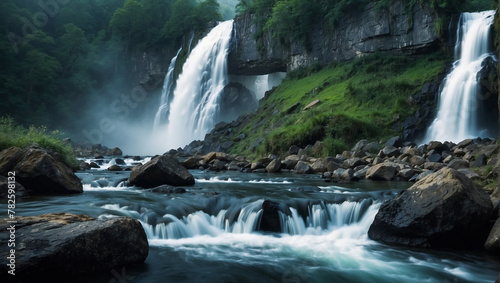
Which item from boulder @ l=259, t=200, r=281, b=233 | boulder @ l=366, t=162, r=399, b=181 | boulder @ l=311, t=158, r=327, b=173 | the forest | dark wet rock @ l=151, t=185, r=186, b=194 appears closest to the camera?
boulder @ l=259, t=200, r=281, b=233

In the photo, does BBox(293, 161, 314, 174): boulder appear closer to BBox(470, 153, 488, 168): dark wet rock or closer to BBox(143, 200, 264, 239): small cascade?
BBox(470, 153, 488, 168): dark wet rock

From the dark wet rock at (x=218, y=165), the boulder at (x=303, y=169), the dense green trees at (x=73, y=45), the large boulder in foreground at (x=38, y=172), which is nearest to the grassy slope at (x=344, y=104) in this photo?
the boulder at (x=303, y=169)

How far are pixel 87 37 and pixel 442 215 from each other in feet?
217

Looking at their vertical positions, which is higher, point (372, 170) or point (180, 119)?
point (180, 119)

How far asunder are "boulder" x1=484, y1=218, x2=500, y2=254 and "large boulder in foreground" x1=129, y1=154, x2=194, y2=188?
8902mm

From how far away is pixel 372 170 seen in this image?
47.2ft

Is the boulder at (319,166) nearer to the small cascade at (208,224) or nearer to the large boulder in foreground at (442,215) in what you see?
the small cascade at (208,224)

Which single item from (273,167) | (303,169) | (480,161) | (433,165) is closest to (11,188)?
(273,167)

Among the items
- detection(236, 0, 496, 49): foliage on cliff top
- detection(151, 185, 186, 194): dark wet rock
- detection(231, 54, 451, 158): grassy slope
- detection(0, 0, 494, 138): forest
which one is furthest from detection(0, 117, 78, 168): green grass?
detection(236, 0, 496, 49): foliage on cliff top

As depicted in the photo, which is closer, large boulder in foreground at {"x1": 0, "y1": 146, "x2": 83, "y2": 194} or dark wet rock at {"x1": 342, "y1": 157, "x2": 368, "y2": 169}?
large boulder in foreground at {"x1": 0, "y1": 146, "x2": 83, "y2": 194}

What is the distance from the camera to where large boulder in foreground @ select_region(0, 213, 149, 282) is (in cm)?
509

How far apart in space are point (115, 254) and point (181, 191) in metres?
5.42

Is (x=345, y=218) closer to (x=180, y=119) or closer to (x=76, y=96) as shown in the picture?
(x=180, y=119)

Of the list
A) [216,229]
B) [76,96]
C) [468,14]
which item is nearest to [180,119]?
[76,96]
